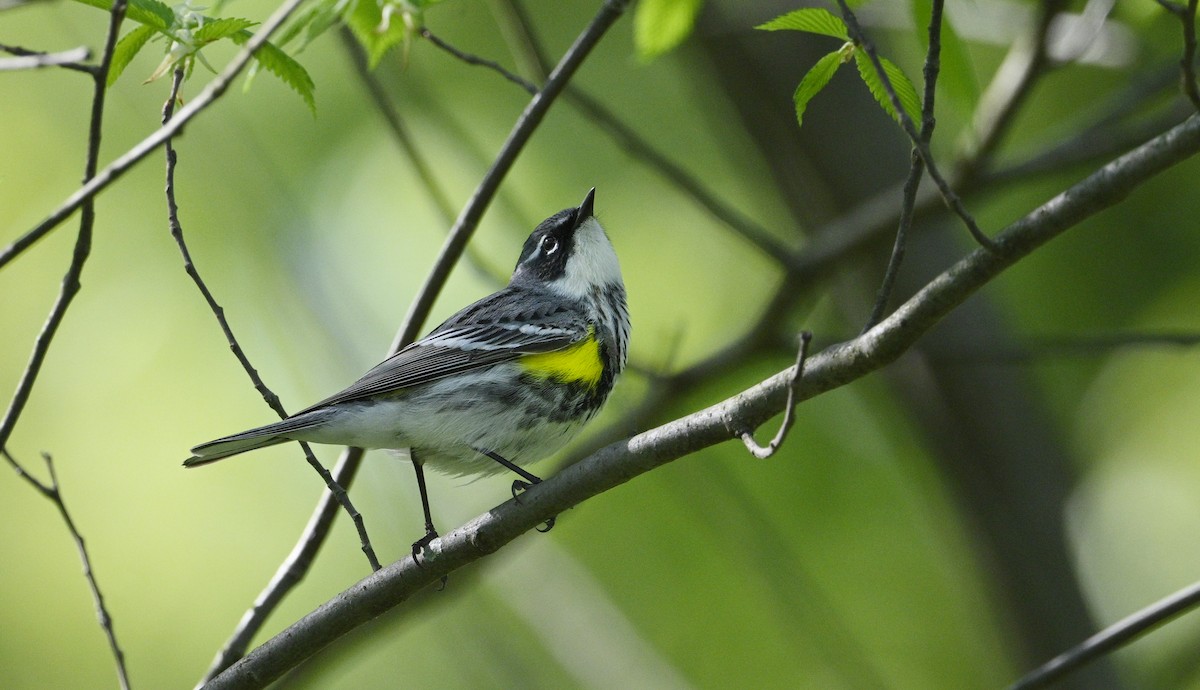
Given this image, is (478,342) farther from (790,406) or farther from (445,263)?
(790,406)

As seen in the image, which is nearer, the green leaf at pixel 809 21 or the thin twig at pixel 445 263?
the green leaf at pixel 809 21

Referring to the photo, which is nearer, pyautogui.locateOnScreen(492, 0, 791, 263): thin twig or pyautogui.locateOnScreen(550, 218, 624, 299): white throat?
pyautogui.locateOnScreen(492, 0, 791, 263): thin twig

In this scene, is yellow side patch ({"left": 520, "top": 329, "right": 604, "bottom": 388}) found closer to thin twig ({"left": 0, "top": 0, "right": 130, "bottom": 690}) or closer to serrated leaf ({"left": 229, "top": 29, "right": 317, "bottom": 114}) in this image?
serrated leaf ({"left": 229, "top": 29, "right": 317, "bottom": 114})

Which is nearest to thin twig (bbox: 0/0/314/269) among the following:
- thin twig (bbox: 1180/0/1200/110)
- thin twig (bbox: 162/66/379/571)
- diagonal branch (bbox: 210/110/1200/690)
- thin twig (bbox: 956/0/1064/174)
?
thin twig (bbox: 162/66/379/571)

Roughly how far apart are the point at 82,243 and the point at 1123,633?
3664 millimetres

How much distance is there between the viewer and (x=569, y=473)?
328cm

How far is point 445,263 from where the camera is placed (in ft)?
15.3

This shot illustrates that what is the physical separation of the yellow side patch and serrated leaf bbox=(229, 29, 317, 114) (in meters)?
1.87

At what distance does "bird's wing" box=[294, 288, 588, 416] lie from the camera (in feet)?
15.6

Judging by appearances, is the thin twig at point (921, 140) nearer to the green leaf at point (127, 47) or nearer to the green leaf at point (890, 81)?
the green leaf at point (890, 81)

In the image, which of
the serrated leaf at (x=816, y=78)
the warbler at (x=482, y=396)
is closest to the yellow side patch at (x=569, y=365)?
the warbler at (x=482, y=396)

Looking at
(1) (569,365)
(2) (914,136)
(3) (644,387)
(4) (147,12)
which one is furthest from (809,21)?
(3) (644,387)

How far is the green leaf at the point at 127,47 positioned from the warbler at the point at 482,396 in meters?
1.58

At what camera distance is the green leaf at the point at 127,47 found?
305cm
